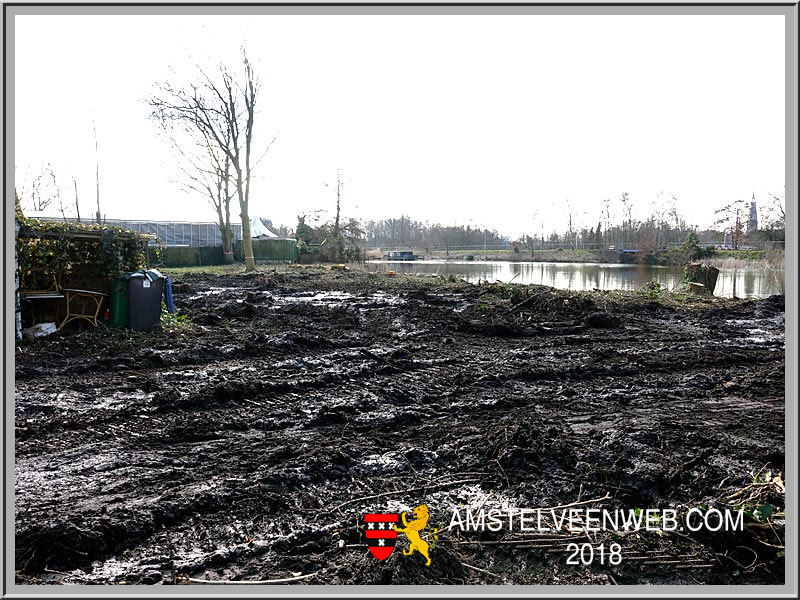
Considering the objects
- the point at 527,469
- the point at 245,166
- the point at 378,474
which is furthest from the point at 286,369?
the point at 245,166

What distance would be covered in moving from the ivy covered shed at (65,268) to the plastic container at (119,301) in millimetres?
113

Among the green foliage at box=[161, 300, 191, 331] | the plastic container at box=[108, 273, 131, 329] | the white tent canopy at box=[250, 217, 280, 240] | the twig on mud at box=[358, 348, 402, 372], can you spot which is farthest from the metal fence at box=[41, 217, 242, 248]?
the twig on mud at box=[358, 348, 402, 372]

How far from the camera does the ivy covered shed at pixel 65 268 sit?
862 centimetres

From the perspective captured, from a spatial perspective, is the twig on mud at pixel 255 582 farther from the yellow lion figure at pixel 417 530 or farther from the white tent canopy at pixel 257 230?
the white tent canopy at pixel 257 230

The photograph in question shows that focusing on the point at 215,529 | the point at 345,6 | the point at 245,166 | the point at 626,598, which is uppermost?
the point at 245,166

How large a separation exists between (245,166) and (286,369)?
2455 cm

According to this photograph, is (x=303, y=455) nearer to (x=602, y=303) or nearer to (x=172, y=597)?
(x=172, y=597)

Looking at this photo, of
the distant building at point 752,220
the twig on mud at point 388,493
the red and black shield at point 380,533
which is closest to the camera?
the red and black shield at point 380,533

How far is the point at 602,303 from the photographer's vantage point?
44.7ft

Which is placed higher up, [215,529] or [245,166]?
[245,166]

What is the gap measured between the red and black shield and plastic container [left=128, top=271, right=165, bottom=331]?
24.5 ft

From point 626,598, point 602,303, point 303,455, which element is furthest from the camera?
point 602,303

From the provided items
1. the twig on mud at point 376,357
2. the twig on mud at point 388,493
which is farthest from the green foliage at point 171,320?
the twig on mud at point 388,493

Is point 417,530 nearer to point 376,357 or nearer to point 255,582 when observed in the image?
point 255,582
